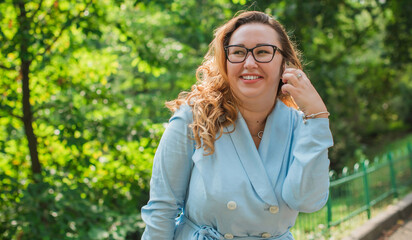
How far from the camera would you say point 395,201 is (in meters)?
6.98

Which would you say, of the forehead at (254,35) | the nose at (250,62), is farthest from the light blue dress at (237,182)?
the forehead at (254,35)

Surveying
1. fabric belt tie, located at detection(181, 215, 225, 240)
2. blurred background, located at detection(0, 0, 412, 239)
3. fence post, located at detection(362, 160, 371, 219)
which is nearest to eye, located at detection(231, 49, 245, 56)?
fabric belt tie, located at detection(181, 215, 225, 240)

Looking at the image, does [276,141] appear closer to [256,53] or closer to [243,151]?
[243,151]

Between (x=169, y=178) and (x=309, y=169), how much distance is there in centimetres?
61

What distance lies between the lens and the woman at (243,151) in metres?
1.67

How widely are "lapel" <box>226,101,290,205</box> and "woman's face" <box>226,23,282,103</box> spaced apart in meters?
0.13

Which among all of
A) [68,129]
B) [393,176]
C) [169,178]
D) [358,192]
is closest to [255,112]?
[169,178]

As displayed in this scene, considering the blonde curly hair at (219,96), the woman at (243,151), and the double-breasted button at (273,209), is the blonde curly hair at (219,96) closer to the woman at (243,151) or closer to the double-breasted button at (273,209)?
the woman at (243,151)

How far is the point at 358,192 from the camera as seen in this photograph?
6051 mm

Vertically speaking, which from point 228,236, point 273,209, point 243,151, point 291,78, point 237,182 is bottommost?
point 228,236

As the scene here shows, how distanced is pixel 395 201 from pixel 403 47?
5.29 metres

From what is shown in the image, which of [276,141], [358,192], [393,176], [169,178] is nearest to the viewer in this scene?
[169,178]

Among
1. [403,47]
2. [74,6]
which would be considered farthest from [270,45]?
[403,47]

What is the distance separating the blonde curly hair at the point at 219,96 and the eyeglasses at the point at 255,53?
0.08 meters
